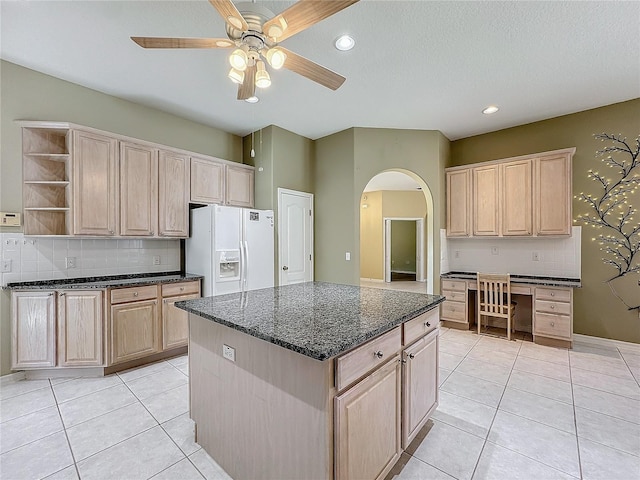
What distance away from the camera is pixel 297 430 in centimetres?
126

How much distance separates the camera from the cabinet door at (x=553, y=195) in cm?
363

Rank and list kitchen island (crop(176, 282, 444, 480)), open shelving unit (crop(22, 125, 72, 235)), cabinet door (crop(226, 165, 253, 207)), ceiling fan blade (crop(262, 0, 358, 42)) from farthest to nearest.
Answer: cabinet door (crop(226, 165, 253, 207)) < open shelving unit (crop(22, 125, 72, 235)) < ceiling fan blade (crop(262, 0, 358, 42)) < kitchen island (crop(176, 282, 444, 480))

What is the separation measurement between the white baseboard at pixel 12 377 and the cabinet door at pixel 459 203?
17.7ft

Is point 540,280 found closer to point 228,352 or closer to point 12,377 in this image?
point 228,352

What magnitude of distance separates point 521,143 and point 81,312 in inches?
229

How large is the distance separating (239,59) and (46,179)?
2.66 meters

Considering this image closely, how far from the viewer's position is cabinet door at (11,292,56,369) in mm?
2654

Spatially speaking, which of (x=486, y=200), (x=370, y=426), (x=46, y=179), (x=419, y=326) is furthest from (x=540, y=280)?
(x=46, y=179)

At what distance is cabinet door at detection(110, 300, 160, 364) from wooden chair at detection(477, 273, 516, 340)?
4128 millimetres

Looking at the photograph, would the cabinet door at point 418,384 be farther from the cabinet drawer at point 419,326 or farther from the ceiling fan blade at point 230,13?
the ceiling fan blade at point 230,13

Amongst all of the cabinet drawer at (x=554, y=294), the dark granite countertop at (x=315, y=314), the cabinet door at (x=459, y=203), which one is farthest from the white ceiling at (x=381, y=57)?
the cabinet drawer at (x=554, y=294)

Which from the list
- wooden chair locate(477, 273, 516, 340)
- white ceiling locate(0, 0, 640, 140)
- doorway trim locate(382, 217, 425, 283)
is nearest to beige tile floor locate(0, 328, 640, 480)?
wooden chair locate(477, 273, 516, 340)

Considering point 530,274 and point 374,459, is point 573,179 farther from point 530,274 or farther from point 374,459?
point 374,459

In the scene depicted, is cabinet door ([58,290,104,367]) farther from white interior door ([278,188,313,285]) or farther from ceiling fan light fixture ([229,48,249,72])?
ceiling fan light fixture ([229,48,249,72])
